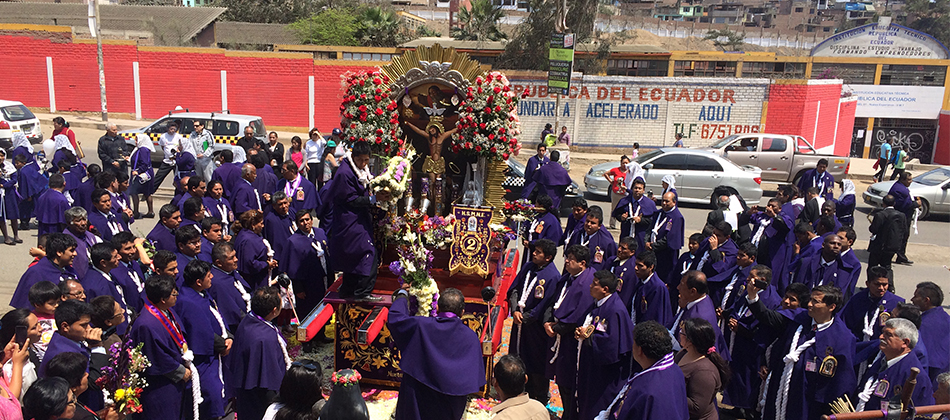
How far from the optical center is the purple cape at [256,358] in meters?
5.27

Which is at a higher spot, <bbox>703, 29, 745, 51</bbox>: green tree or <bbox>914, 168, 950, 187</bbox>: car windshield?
<bbox>703, 29, 745, 51</bbox>: green tree

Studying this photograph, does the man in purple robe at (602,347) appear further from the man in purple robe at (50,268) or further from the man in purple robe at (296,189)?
the man in purple robe at (296,189)

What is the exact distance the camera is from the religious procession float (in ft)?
23.3

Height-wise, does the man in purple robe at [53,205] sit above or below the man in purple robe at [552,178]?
below

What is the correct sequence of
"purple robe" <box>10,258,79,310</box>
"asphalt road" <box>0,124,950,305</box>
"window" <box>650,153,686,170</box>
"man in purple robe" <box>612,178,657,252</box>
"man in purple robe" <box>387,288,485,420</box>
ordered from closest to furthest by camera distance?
1. "man in purple robe" <box>387,288,485,420</box>
2. "purple robe" <box>10,258,79,310</box>
3. "man in purple robe" <box>612,178,657,252</box>
4. "asphalt road" <box>0,124,950,305</box>
5. "window" <box>650,153,686,170</box>

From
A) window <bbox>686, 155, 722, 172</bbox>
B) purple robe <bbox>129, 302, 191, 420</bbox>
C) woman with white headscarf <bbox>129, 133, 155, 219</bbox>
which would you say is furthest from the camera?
window <bbox>686, 155, 722, 172</bbox>

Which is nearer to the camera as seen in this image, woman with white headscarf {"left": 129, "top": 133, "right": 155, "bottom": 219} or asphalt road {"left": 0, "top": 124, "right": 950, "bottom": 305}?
asphalt road {"left": 0, "top": 124, "right": 950, "bottom": 305}

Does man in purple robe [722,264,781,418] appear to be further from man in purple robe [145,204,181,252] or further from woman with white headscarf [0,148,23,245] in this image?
woman with white headscarf [0,148,23,245]

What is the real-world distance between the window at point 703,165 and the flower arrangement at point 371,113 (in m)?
10.9

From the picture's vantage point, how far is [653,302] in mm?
6715

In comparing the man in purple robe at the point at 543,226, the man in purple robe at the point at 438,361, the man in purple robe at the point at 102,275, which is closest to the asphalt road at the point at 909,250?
the man in purple robe at the point at 543,226

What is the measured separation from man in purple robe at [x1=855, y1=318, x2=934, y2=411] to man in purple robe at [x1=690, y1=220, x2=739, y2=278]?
247 centimetres

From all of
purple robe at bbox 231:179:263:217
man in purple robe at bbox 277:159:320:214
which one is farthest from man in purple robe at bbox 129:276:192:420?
man in purple robe at bbox 277:159:320:214

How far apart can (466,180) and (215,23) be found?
121ft
